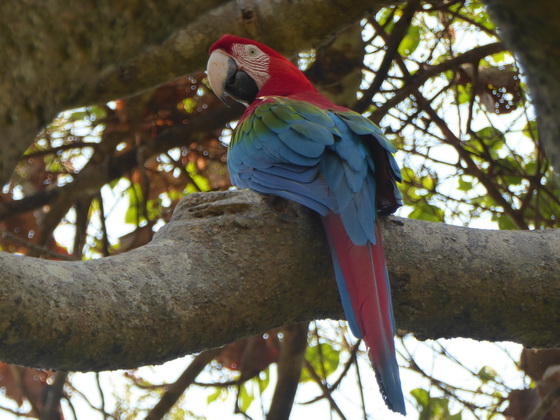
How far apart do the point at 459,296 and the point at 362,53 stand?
4.52 ft

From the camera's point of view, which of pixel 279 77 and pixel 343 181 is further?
pixel 279 77

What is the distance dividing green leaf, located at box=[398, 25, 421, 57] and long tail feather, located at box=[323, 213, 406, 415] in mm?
1661

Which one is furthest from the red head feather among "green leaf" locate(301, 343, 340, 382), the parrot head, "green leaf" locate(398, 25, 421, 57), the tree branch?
the tree branch

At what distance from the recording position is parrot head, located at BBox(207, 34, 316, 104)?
2195mm

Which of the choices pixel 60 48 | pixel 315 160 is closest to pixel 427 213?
pixel 315 160

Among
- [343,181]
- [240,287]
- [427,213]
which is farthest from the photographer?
[427,213]

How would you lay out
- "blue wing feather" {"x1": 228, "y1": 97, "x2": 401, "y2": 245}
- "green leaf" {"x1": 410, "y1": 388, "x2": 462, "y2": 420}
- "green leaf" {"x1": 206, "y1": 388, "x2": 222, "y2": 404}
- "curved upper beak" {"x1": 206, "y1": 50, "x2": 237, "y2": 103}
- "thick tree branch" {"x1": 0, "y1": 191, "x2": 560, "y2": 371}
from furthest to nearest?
"green leaf" {"x1": 206, "y1": 388, "x2": 222, "y2": 404}
"green leaf" {"x1": 410, "y1": 388, "x2": 462, "y2": 420}
"curved upper beak" {"x1": 206, "y1": 50, "x2": 237, "y2": 103}
"blue wing feather" {"x1": 228, "y1": 97, "x2": 401, "y2": 245}
"thick tree branch" {"x1": 0, "y1": 191, "x2": 560, "y2": 371}

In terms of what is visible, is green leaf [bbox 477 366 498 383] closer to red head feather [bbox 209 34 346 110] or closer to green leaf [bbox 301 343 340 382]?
green leaf [bbox 301 343 340 382]

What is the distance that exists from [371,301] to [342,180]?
30 centimetres

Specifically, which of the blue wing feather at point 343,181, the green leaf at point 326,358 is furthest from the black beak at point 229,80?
the green leaf at point 326,358

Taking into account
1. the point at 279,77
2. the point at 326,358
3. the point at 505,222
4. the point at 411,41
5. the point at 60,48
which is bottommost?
the point at 60,48

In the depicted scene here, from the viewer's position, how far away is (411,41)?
2885 millimetres

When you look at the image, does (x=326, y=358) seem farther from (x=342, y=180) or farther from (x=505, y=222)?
(x=342, y=180)

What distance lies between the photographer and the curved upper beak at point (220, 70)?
2.19 m
